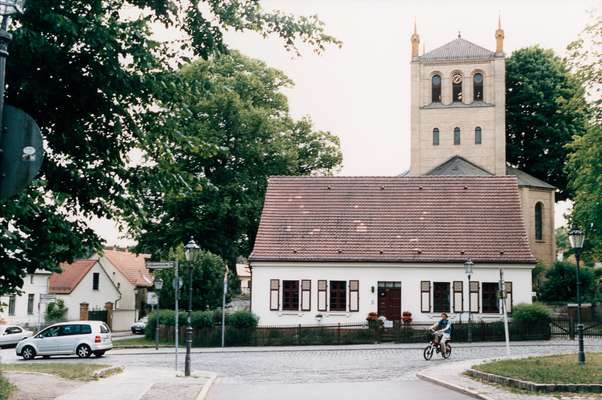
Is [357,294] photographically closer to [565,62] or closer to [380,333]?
[380,333]

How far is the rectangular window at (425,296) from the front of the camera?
39219mm

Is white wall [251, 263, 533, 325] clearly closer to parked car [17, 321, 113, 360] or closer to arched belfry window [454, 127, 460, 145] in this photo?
parked car [17, 321, 113, 360]

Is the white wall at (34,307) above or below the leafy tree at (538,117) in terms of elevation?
below

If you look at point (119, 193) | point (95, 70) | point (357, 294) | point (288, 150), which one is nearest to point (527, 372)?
point (119, 193)

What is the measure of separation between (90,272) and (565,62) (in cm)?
4379

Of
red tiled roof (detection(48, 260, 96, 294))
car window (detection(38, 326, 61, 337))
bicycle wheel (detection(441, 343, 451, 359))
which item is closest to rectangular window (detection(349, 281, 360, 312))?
bicycle wheel (detection(441, 343, 451, 359))

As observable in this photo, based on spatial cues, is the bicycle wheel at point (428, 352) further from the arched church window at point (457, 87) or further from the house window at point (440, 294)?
the arched church window at point (457, 87)

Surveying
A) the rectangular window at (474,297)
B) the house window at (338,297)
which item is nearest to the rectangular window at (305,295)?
the house window at (338,297)

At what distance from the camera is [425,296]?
39250 millimetres

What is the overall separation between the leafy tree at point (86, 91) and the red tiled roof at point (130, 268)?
58.3 metres

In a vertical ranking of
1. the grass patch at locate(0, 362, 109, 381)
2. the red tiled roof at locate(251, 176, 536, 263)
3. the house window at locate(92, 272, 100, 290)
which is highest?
the red tiled roof at locate(251, 176, 536, 263)

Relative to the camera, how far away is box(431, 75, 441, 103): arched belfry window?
2579 inches

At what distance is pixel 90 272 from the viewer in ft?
216

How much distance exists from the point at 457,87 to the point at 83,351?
142ft
